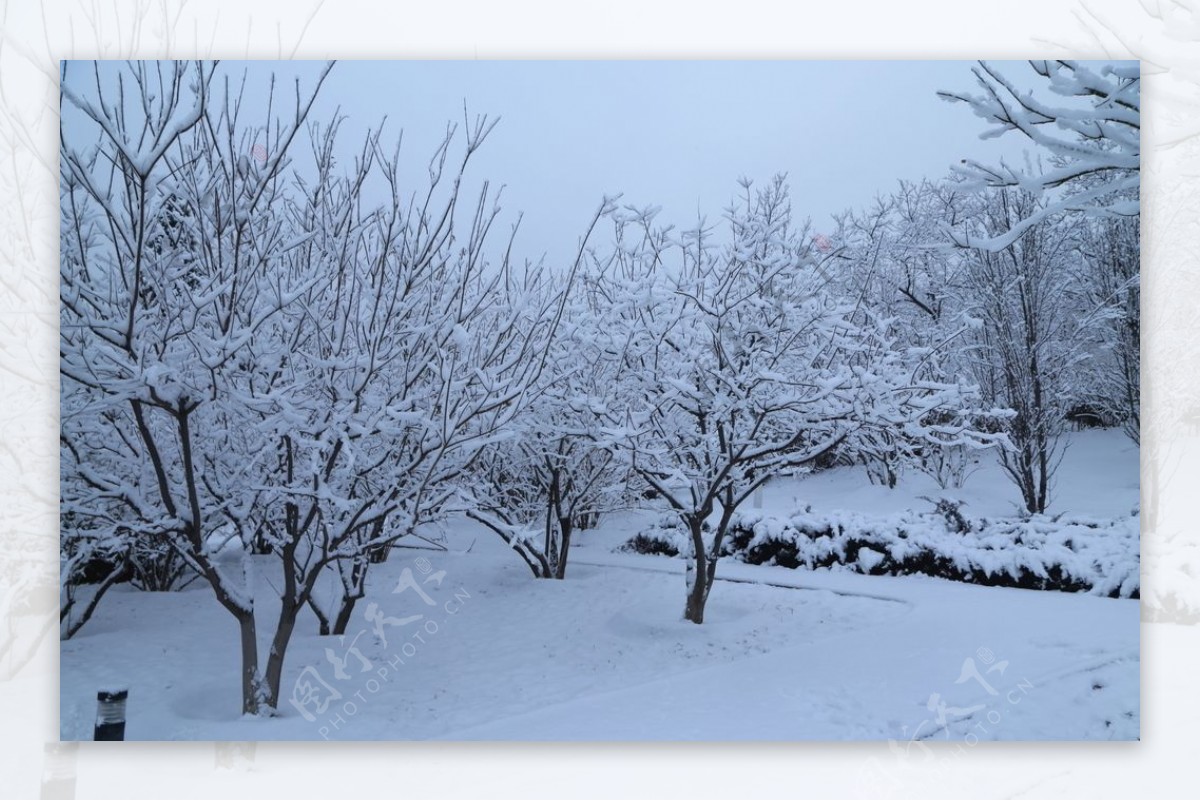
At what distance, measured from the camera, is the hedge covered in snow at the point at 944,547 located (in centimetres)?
315

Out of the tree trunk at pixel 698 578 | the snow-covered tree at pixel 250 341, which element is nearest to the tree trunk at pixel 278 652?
the snow-covered tree at pixel 250 341

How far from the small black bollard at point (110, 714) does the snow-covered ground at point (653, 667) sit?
58 mm

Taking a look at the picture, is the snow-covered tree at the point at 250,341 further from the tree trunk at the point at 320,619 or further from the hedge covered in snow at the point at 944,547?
the hedge covered in snow at the point at 944,547

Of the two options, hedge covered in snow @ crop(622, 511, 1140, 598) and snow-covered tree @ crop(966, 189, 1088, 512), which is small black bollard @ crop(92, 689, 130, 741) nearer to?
hedge covered in snow @ crop(622, 511, 1140, 598)

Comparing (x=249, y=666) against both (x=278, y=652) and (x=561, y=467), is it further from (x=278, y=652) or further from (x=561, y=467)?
(x=561, y=467)

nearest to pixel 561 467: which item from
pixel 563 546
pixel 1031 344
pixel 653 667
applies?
pixel 563 546

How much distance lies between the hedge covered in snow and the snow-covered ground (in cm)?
10

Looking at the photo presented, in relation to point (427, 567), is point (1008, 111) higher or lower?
higher

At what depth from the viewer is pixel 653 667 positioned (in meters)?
3.41

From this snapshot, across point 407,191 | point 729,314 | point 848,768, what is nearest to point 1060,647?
point 848,768

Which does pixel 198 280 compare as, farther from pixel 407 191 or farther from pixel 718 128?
pixel 718 128

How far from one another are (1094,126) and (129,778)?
375cm

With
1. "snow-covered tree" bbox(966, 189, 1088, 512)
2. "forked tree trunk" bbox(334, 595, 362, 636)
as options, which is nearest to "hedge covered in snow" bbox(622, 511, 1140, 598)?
"snow-covered tree" bbox(966, 189, 1088, 512)

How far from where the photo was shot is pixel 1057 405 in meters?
3.68
